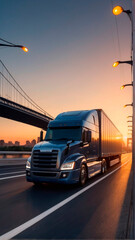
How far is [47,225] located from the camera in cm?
468

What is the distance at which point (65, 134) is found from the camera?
402 inches

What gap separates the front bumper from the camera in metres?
8.48

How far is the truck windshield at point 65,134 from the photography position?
10.0 m

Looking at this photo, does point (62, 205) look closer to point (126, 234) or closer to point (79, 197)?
point (79, 197)

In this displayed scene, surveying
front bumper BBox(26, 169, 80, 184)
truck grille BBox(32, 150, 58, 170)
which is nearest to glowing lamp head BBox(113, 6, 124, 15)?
truck grille BBox(32, 150, 58, 170)

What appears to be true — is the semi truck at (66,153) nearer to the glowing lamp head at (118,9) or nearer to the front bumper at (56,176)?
the front bumper at (56,176)

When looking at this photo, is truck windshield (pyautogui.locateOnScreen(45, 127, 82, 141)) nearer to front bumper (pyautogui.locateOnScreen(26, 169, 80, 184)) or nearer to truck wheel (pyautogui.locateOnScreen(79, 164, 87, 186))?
truck wheel (pyautogui.locateOnScreen(79, 164, 87, 186))

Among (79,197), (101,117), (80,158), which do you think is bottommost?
(79,197)

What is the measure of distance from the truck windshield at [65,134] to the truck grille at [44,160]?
4.48 ft

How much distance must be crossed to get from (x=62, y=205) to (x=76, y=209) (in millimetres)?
513

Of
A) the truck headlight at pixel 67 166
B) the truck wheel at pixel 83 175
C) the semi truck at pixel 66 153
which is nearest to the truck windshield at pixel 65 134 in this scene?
the semi truck at pixel 66 153

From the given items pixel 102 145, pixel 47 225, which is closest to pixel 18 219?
pixel 47 225

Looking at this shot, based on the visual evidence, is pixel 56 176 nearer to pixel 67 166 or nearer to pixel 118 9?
pixel 67 166

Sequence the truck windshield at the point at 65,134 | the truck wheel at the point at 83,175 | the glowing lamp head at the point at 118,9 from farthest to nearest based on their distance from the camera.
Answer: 1. the truck windshield at the point at 65,134
2. the truck wheel at the point at 83,175
3. the glowing lamp head at the point at 118,9
